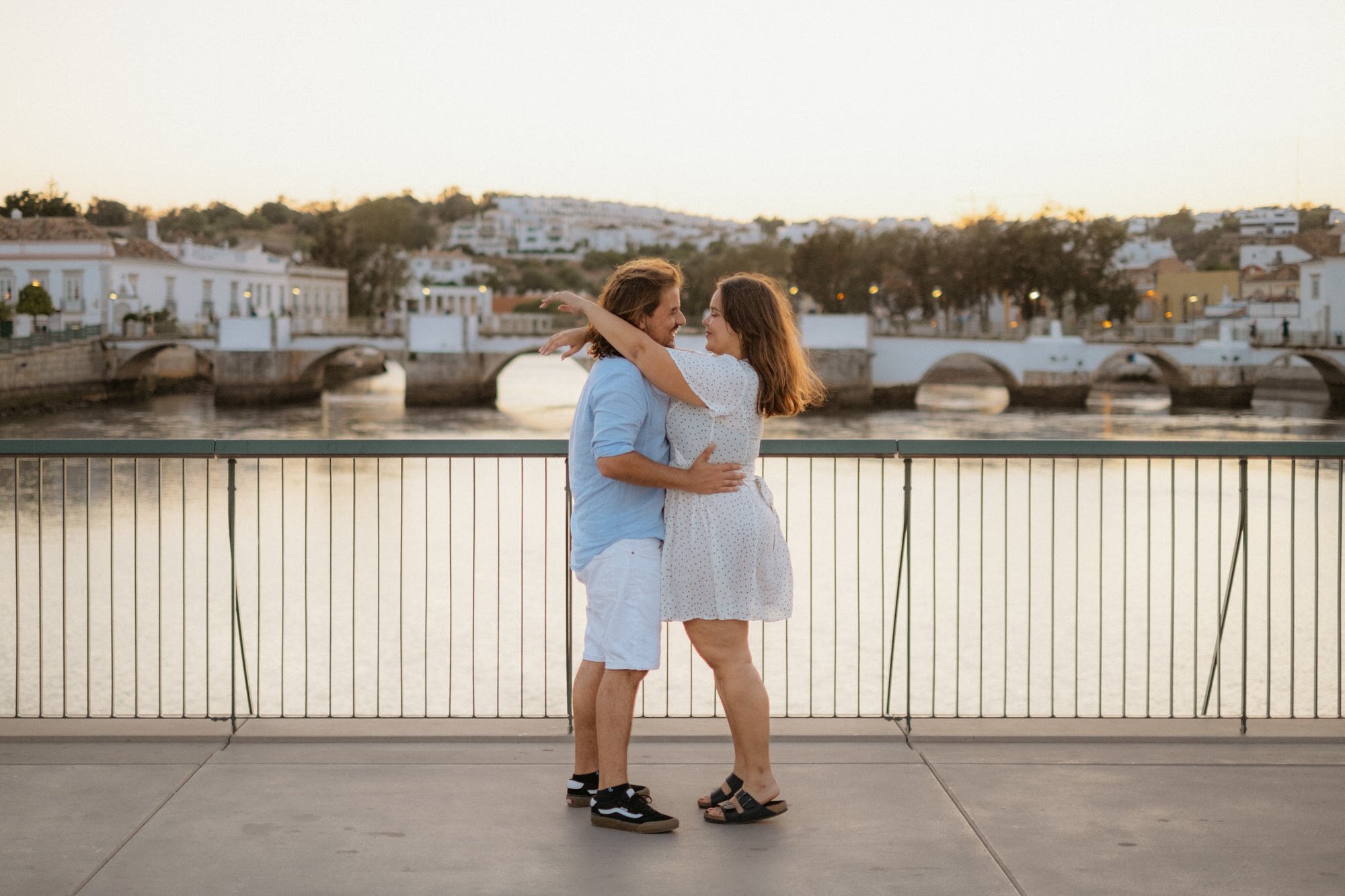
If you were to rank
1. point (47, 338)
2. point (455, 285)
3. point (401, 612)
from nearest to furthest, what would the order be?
point (401, 612) → point (47, 338) → point (455, 285)

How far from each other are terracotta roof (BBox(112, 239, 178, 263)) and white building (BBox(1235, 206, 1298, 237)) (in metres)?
50.7

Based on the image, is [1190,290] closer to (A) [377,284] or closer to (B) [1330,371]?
(B) [1330,371]

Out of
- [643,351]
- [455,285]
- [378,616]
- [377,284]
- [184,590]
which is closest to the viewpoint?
[643,351]

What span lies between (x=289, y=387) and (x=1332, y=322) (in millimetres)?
39110

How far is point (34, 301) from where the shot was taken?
2057 inches

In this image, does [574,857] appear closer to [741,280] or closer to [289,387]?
[741,280]

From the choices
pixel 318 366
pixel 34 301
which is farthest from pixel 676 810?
pixel 318 366

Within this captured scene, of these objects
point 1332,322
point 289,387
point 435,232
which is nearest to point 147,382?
point 289,387

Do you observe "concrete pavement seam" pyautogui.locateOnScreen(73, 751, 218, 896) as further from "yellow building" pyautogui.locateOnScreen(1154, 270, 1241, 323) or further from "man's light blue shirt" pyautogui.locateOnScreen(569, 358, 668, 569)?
"yellow building" pyautogui.locateOnScreen(1154, 270, 1241, 323)

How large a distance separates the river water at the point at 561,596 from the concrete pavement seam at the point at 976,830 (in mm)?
2898

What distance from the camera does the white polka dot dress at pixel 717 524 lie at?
312cm

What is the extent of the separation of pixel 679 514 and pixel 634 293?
0.47 m

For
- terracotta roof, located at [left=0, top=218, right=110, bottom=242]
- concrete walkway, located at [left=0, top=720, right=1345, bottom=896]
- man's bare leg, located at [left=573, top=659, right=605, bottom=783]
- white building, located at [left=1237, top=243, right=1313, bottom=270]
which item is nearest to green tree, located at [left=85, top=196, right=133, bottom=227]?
terracotta roof, located at [left=0, top=218, right=110, bottom=242]

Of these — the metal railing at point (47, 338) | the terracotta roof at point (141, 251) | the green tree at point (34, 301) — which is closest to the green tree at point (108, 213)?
the terracotta roof at point (141, 251)
